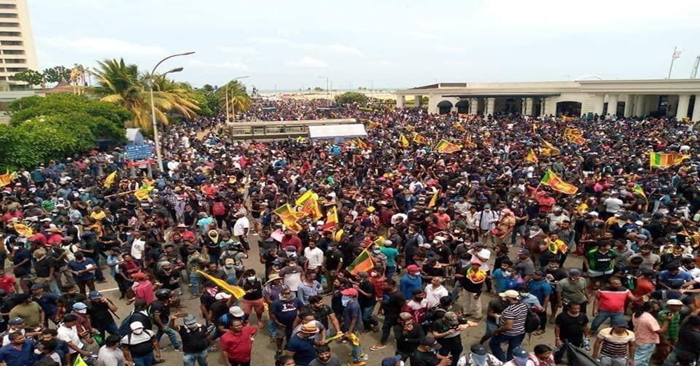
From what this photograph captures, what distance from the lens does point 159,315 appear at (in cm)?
671

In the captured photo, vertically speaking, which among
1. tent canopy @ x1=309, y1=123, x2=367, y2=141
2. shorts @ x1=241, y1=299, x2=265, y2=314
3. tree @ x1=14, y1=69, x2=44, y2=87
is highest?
tree @ x1=14, y1=69, x2=44, y2=87

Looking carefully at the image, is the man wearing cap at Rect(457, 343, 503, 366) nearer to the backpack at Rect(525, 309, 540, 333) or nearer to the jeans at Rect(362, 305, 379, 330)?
the backpack at Rect(525, 309, 540, 333)

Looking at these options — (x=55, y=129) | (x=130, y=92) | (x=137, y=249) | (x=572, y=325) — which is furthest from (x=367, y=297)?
(x=130, y=92)

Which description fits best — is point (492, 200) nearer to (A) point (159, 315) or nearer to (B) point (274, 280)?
(B) point (274, 280)

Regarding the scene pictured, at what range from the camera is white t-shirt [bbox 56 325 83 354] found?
5840 mm

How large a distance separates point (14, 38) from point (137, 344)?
394 feet

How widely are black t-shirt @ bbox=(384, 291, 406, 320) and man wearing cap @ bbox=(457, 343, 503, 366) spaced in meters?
1.51

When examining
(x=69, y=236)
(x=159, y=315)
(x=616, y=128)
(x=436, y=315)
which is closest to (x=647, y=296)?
(x=436, y=315)

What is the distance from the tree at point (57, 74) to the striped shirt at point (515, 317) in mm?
103377

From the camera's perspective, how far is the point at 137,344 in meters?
5.87

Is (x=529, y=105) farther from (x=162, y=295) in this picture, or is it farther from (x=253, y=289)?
(x=162, y=295)

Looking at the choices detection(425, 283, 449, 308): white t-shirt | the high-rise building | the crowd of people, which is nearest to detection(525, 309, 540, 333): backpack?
the crowd of people

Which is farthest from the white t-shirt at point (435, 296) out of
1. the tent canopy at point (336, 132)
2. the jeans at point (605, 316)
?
the tent canopy at point (336, 132)

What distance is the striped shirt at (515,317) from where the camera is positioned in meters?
5.97
